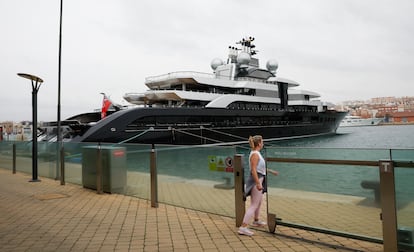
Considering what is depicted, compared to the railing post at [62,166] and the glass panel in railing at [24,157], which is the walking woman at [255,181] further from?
the glass panel in railing at [24,157]

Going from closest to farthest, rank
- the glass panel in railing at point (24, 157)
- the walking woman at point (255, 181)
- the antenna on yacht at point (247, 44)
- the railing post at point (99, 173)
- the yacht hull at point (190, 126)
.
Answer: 1. the walking woman at point (255, 181)
2. the railing post at point (99, 173)
3. the glass panel in railing at point (24, 157)
4. the yacht hull at point (190, 126)
5. the antenna on yacht at point (247, 44)

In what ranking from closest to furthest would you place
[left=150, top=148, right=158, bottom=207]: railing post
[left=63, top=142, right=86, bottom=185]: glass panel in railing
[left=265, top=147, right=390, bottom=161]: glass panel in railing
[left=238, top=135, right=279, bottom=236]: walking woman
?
[left=265, top=147, right=390, bottom=161]: glass panel in railing → [left=238, top=135, right=279, bottom=236]: walking woman → [left=150, top=148, right=158, bottom=207]: railing post → [left=63, top=142, right=86, bottom=185]: glass panel in railing

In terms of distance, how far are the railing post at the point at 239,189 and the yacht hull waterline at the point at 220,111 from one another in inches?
762

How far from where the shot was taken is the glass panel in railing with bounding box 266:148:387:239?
4.09m

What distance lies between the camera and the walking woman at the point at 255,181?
475 cm

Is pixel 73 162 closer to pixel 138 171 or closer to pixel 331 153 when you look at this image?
pixel 138 171

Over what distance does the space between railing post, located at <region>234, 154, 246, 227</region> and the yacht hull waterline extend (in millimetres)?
19343

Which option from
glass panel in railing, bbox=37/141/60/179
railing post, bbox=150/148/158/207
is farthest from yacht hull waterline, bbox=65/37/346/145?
railing post, bbox=150/148/158/207

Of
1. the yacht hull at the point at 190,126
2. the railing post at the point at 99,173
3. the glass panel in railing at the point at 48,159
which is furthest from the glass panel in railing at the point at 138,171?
the yacht hull at the point at 190,126

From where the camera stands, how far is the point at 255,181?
4820 millimetres

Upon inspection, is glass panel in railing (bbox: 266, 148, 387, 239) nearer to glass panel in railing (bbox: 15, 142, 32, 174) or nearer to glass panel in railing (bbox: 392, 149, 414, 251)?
glass panel in railing (bbox: 392, 149, 414, 251)

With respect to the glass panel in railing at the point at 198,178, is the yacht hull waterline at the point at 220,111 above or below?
above

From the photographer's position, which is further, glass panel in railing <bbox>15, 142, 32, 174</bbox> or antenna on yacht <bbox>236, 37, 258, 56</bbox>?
antenna on yacht <bbox>236, 37, 258, 56</bbox>

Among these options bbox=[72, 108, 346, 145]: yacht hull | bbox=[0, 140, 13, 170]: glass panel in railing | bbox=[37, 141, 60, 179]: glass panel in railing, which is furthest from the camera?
bbox=[72, 108, 346, 145]: yacht hull
